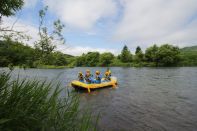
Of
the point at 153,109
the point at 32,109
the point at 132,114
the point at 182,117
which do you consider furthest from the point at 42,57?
the point at 153,109

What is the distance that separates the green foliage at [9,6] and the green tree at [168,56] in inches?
2859

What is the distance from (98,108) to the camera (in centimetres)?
1371

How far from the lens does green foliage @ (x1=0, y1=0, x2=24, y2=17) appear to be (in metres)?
4.96

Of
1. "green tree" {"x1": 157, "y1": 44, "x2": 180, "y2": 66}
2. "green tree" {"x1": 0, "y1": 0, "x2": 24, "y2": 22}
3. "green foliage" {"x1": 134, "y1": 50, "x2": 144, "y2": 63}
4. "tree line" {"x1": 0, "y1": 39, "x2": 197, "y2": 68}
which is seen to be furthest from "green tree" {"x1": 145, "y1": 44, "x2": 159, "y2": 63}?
"green tree" {"x1": 0, "y1": 0, "x2": 24, "y2": 22}

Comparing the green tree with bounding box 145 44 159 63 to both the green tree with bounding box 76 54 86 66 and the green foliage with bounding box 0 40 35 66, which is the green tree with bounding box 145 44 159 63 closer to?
the green tree with bounding box 76 54 86 66

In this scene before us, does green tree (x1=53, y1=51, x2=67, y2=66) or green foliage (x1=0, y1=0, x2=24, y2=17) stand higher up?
green foliage (x1=0, y1=0, x2=24, y2=17)

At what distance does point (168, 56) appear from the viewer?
7262 cm

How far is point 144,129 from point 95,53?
99937 mm

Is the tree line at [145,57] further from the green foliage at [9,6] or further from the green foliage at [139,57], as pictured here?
the green foliage at [9,6]

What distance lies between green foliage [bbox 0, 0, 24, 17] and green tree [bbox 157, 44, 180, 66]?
72622 millimetres

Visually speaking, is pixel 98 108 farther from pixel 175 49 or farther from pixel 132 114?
pixel 175 49

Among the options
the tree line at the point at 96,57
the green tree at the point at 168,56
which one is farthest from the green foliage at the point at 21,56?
the green tree at the point at 168,56

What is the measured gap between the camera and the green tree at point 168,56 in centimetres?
7312

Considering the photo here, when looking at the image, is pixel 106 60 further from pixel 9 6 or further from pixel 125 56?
pixel 9 6
